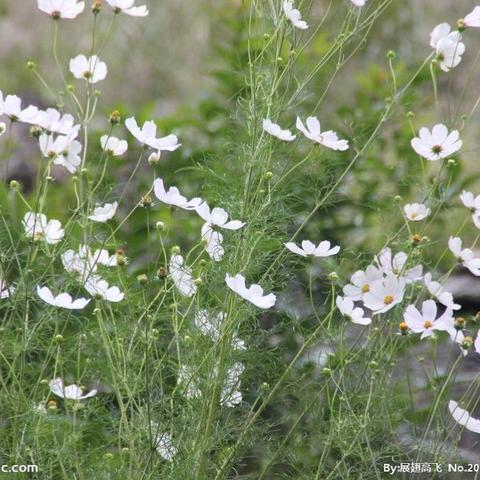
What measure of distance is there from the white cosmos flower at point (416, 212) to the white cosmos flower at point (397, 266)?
0.06m

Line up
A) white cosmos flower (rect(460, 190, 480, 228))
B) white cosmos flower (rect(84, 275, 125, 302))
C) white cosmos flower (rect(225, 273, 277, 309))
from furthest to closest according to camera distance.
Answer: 1. white cosmos flower (rect(460, 190, 480, 228))
2. white cosmos flower (rect(84, 275, 125, 302))
3. white cosmos flower (rect(225, 273, 277, 309))

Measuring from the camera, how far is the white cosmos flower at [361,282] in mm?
1438

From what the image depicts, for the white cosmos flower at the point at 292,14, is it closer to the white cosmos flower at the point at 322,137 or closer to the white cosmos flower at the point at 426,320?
the white cosmos flower at the point at 322,137

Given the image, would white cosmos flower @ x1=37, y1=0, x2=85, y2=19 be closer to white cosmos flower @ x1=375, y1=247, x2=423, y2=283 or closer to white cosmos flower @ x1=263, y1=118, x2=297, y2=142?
white cosmos flower @ x1=263, y1=118, x2=297, y2=142

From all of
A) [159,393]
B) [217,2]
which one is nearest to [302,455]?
[159,393]

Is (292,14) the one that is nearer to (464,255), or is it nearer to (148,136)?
(148,136)

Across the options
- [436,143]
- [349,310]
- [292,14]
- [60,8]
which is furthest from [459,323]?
[60,8]

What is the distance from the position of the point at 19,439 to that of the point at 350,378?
51cm

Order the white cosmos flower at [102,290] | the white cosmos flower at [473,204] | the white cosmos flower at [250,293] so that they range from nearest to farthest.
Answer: the white cosmos flower at [250,293], the white cosmos flower at [102,290], the white cosmos flower at [473,204]

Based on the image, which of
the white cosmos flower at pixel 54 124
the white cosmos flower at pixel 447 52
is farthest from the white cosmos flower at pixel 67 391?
the white cosmos flower at pixel 447 52

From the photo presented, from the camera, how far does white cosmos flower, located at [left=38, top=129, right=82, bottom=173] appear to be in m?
1.41

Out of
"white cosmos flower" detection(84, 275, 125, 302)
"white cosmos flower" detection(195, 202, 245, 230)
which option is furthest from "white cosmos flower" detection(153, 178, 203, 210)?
"white cosmos flower" detection(84, 275, 125, 302)

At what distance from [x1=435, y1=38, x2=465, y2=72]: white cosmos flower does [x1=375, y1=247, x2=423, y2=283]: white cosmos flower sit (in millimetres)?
285

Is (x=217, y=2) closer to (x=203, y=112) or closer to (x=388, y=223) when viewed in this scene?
(x=203, y=112)
